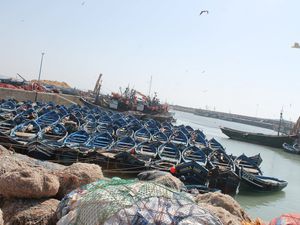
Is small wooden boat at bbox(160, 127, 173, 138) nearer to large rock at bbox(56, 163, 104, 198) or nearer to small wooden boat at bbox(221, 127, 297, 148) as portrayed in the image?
large rock at bbox(56, 163, 104, 198)

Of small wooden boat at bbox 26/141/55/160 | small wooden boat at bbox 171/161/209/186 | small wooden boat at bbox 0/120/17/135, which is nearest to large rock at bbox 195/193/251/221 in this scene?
small wooden boat at bbox 171/161/209/186

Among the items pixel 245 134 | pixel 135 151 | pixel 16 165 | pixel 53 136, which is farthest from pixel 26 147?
pixel 245 134

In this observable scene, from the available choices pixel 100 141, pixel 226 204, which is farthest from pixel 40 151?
pixel 226 204

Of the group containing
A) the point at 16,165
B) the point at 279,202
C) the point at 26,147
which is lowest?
the point at 279,202

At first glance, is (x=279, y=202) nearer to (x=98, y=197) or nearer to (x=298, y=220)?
(x=298, y=220)

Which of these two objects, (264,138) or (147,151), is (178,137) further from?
(264,138)

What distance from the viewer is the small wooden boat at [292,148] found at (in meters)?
45.8

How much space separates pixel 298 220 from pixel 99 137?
15211 mm

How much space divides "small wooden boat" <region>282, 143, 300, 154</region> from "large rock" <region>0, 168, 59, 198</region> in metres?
44.5

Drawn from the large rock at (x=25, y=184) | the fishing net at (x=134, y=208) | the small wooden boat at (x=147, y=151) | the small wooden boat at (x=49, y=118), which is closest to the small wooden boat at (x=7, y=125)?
the small wooden boat at (x=49, y=118)

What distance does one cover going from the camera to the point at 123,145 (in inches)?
770

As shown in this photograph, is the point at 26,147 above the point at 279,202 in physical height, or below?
above

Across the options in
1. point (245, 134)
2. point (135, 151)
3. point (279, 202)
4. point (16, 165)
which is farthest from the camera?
point (245, 134)

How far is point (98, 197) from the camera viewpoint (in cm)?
464
